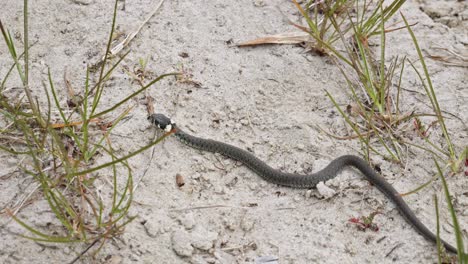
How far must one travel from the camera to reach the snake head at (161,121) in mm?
4762

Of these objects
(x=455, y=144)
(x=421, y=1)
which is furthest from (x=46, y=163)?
(x=421, y=1)

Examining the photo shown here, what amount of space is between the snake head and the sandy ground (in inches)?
3.6

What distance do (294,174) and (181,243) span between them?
122 centimetres

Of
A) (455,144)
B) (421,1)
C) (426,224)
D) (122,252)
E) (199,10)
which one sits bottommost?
(122,252)

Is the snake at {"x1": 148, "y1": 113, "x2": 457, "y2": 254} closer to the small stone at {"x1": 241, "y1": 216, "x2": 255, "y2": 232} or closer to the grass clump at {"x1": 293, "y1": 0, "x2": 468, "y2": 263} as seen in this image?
the grass clump at {"x1": 293, "y1": 0, "x2": 468, "y2": 263}

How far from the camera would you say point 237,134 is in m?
4.99

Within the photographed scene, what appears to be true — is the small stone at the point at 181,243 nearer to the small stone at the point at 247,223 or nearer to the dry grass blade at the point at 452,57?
the small stone at the point at 247,223

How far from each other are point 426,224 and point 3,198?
3.29 m

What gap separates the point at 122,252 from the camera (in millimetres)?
3766

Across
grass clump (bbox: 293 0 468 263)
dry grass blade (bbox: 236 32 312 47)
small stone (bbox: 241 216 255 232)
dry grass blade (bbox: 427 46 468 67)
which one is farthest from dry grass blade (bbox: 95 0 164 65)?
dry grass blade (bbox: 427 46 468 67)

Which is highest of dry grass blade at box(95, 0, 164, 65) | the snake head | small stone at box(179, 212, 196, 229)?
dry grass blade at box(95, 0, 164, 65)

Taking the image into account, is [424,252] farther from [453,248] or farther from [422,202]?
[422,202]

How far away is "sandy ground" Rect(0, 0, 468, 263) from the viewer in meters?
3.98

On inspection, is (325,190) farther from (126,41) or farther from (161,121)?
(126,41)
